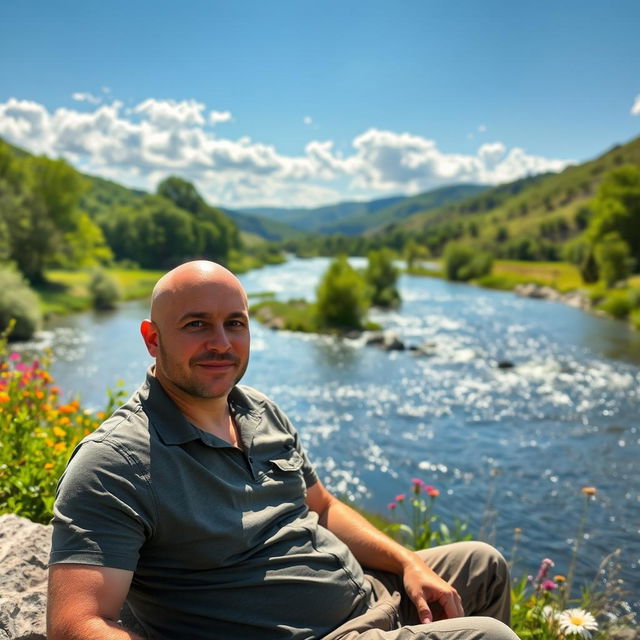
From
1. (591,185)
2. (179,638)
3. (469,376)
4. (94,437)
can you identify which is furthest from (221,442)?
(591,185)

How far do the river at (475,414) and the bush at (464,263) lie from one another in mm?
44830

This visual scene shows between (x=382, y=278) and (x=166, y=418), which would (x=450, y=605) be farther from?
(x=382, y=278)

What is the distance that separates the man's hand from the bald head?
188cm

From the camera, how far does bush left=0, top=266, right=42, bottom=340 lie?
28.6 meters

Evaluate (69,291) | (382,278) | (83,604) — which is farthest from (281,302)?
(83,604)

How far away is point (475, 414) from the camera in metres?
17.8

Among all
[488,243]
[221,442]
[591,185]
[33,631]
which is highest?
[591,185]

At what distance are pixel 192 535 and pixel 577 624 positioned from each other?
3019 mm

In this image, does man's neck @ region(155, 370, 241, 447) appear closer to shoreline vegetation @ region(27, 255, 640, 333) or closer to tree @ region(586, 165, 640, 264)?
shoreline vegetation @ region(27, 255, 640, 333)

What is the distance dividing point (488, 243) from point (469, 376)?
107 metres

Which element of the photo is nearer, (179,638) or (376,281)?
(179,638)

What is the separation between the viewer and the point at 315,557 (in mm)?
2752

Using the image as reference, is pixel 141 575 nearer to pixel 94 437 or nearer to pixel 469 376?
pixel 94 437

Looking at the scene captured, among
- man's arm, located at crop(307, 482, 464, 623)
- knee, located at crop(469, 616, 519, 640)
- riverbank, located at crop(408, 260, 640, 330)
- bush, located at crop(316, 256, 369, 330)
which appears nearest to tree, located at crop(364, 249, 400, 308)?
bush, located at crop(316, 256, 369, 330)
